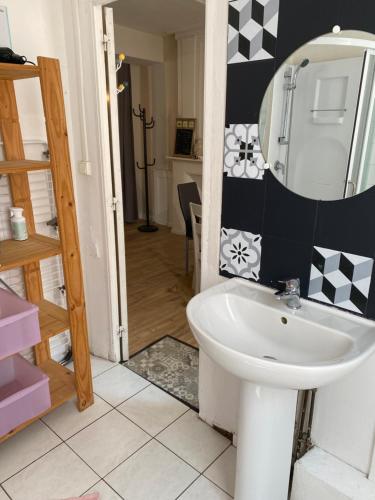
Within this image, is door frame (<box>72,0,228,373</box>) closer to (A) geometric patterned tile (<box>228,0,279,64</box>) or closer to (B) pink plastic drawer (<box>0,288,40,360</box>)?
(A) geometric patterned tile (<box>228,0,279,64</box>)

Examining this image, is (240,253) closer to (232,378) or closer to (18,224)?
(232,378)

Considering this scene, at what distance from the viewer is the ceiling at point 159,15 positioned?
3529 mm

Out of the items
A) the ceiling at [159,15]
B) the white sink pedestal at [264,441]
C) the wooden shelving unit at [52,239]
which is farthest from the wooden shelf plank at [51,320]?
the ceiling at [159,15]

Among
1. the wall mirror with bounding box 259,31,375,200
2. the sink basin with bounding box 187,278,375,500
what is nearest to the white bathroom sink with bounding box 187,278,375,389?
the sink basin with bounding box 187,278,375,500

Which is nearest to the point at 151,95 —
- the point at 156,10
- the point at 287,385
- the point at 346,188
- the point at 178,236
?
the point at 156,10

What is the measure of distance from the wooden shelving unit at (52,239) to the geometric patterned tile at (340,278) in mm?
1088

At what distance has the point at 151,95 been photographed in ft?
17.1

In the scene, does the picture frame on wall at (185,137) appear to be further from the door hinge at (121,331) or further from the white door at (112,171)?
the door hinge at (121,331)

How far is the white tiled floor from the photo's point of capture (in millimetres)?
1606

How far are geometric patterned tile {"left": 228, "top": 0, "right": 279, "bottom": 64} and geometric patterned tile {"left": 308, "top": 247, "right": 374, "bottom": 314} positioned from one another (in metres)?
0.73

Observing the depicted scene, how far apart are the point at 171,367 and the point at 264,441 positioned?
3.68 ft

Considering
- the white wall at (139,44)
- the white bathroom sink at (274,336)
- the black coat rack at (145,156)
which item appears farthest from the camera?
the black coat rack at (145,156)

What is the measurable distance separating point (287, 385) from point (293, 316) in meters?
0.29

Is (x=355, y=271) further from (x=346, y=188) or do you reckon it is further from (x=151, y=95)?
(x=151, y=95)
